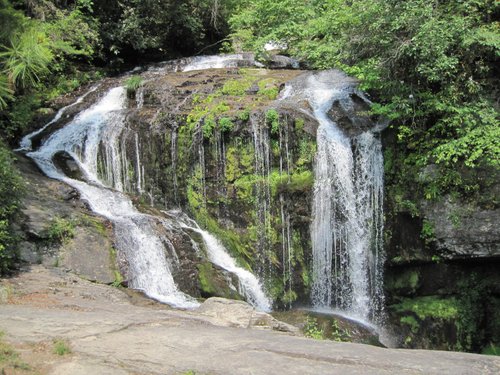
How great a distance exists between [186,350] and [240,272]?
6.62m

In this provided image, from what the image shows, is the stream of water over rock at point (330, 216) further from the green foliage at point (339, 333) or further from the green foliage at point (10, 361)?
the green foliage at point (10, 361)

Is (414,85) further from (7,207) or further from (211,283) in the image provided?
(7,207)

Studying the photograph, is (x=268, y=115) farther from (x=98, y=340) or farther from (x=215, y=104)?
(x=98, y=340)

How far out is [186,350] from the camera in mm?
4941

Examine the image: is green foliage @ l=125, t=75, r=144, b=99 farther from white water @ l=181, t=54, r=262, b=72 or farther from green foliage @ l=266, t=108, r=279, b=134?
green foliage @ l=266, t=108, r=279, b=134

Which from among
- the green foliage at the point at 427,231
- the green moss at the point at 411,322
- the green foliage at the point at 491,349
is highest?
the green foliage at the point at 427,231

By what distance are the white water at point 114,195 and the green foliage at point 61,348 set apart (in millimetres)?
4105

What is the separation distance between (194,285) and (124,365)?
570cm

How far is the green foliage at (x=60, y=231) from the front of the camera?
9711 mm

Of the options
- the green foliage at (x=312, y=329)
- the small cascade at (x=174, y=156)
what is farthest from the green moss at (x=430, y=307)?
the small cascade at (x=174, y=156)

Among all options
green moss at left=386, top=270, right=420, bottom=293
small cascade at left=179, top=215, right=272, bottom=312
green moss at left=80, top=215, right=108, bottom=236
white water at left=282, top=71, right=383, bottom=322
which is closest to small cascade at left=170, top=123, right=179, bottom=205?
small cascade at left=179, top=215, right=272, bottom=312

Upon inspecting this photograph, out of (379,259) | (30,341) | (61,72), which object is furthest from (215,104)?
(30,341)

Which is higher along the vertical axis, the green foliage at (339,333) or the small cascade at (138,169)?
the small cascade at (138,169)

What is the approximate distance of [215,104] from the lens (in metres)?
13.1
